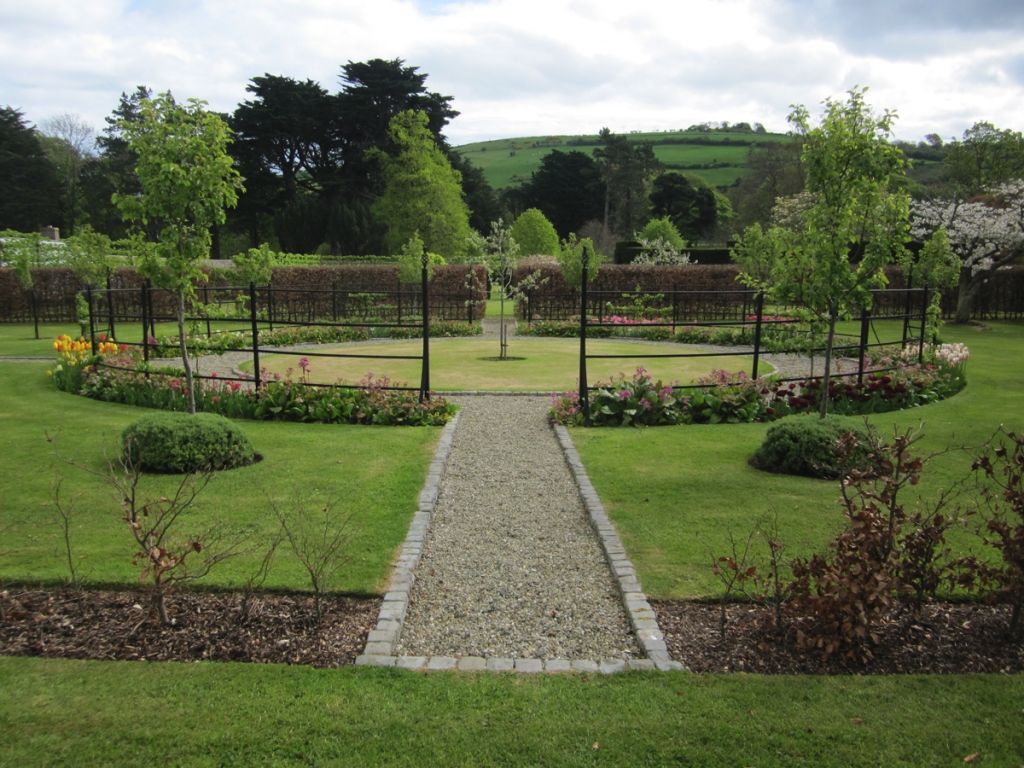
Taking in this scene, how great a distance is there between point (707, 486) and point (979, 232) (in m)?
23.1

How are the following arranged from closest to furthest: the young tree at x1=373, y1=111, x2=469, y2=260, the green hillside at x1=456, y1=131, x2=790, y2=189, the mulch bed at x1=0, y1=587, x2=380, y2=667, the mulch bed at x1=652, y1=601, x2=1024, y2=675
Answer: the mulch bed at x1=652, y1=601, x2=1024, y2=675 < the mulch bed at x1=0, y1=587, x2=380, y2=667 < the young tree at x1=373, y1=111, x2=469, y2=260 < the green hillside at x1=456, y1=131, x2=790, y2=189

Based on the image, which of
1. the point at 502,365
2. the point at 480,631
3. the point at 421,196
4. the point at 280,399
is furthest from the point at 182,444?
the point at 421,196

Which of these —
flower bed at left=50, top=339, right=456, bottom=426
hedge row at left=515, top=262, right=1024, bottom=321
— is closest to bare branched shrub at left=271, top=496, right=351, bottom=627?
flower bed at left=50, top=339, right=456, bottom=426

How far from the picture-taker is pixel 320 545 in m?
5.30

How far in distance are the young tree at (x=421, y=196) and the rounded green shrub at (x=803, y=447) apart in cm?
3700

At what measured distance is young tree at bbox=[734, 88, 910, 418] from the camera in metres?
6.71

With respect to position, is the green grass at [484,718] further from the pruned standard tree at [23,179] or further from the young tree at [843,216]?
the pruned standard tree at [23,179]

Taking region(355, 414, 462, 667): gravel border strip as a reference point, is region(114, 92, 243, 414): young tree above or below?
above

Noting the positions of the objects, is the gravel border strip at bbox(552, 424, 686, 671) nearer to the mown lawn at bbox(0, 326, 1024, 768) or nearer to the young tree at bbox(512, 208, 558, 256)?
the mown lawn at bbox(0, 326, 1024, 768)

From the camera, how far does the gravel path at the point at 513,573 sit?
4.09m

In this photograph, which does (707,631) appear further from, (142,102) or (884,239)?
(142,102)

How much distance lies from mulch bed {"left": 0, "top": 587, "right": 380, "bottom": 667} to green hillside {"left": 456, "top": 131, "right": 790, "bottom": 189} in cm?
7661

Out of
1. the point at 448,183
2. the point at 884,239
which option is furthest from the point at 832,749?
the point at 448,183

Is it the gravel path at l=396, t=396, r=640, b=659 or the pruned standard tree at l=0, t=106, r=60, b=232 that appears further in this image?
the pruned standard tree at l=0, t=106, r=60, b=232
